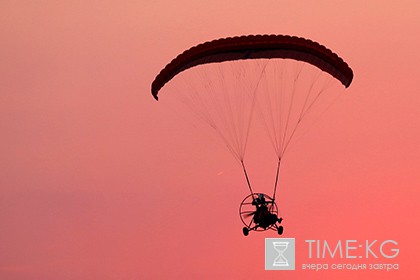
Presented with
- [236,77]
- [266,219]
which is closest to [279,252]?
[266,219]

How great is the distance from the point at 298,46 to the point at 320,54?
121 centimetres

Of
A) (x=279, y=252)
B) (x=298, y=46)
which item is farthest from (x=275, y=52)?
(x=279, y=252)

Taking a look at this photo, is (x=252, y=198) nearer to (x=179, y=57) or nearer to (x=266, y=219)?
(x=266, y=219)

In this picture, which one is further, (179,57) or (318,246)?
(318,246)

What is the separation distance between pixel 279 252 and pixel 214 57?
16.5 metres

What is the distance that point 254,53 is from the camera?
52.0 m

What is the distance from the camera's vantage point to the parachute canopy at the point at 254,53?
169 feet

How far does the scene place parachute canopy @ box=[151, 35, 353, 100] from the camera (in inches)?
2025

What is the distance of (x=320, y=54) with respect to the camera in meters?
52.6

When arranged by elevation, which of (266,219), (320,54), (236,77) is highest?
(320,54)

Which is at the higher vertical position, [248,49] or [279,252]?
[248,49]

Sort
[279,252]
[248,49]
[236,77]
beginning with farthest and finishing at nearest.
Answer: [279,252], [248,49], [236,77]

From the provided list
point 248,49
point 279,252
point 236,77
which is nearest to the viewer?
point 236,77

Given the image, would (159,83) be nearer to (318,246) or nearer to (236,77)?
(236,77)
